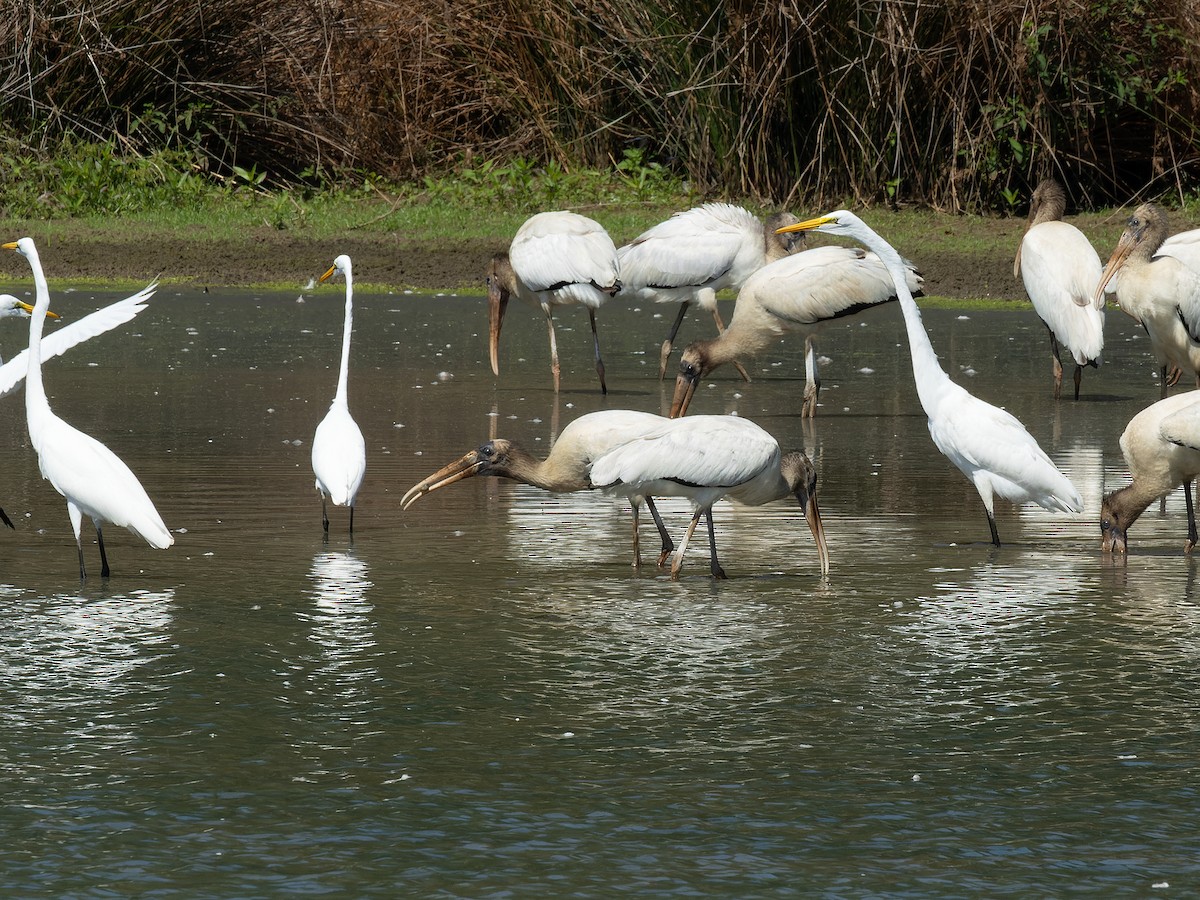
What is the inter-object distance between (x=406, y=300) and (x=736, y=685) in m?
11.4

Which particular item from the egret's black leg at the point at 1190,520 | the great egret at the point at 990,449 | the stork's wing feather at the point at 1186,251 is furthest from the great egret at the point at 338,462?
the stork's wing feather at the point at 1186,251

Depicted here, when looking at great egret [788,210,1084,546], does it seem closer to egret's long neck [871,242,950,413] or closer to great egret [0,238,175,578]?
egret's long neck [871,242,950,413]

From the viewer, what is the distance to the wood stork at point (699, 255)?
1312 cm

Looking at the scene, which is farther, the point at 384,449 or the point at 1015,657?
the point at 384,449

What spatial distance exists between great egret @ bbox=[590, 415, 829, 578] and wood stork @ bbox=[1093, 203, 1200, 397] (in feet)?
13.8

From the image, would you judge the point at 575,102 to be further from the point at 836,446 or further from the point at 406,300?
the point at 836,446

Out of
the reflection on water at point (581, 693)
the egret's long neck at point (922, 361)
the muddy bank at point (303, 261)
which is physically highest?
the muddy bank at point (303, 261)

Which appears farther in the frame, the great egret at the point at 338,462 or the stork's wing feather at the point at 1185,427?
the great egret at the point at 338,462

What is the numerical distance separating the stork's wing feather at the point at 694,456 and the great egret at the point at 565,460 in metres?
0.32

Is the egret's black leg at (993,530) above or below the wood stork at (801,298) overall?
below

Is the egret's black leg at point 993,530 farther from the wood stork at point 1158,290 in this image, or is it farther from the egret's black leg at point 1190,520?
the wood stork at point 1158,290

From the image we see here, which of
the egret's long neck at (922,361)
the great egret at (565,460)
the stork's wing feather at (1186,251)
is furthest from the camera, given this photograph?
the stork's wing feather at (1186,251)

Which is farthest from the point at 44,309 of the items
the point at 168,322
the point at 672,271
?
the point at 168,322

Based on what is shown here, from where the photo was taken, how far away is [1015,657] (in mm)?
5594
